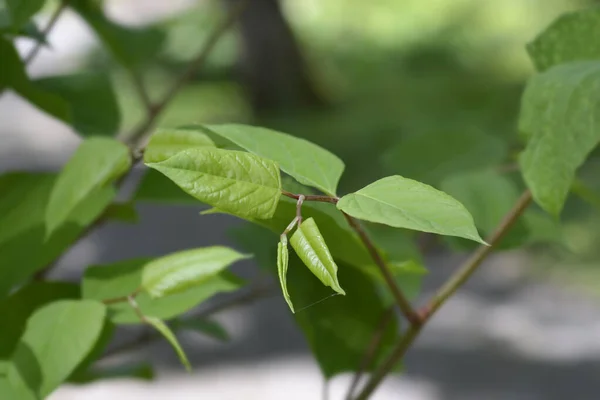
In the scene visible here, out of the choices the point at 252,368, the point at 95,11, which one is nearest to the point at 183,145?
the point at 95,11

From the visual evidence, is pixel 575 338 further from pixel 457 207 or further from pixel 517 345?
pixel 457 207

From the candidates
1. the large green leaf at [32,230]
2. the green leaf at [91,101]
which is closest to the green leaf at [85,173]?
the large green leaf at [32,230]

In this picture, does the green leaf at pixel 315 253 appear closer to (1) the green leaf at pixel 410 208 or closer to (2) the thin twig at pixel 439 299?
(1) the green leaf at pixel 410 208

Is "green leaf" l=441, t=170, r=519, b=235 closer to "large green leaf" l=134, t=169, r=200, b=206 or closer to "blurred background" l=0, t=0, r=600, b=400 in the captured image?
"blurred background" l=0, t=0, r=600, b=400

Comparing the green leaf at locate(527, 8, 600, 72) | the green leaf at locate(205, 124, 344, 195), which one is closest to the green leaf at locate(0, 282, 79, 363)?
the green leaf at locate(205, 124, 344, 195)

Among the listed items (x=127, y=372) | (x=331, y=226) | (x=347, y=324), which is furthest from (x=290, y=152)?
(x=127, y=372)

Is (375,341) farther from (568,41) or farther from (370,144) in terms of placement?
(370,144)
